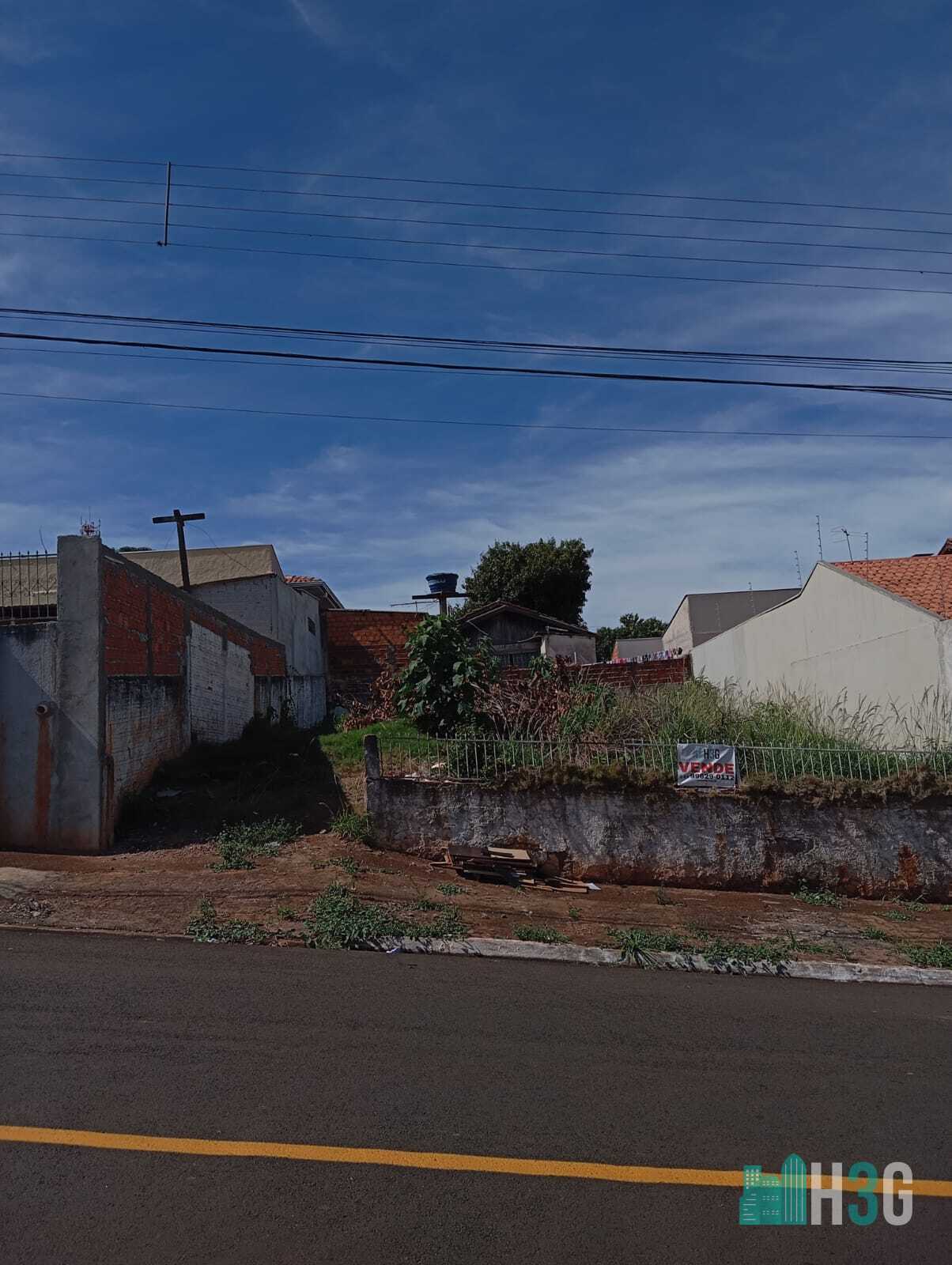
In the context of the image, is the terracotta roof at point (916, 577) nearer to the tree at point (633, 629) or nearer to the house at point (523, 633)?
the house at point (523, 633)

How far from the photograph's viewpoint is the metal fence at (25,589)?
11.4 m

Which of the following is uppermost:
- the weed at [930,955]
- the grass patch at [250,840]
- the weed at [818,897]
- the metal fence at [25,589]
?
the metal fence at [25,589]

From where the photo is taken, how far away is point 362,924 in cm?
814

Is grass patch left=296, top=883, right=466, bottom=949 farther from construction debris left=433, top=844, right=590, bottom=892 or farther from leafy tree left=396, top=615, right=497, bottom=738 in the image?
leafy tree left=396, top=615, right=497, bottom=738

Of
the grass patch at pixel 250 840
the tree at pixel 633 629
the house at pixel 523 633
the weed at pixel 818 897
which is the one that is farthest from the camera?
the tree at pixel 633 629

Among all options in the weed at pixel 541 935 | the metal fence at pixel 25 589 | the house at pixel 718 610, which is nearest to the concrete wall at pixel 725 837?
the weed at pixel 541 935

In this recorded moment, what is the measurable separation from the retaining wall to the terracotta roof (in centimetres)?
411

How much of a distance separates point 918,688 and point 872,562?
4.38 meters

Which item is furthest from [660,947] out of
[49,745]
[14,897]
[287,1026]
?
[49,745]

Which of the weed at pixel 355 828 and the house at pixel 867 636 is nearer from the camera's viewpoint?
the weed at pixel 355 828

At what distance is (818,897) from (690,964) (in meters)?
3.32

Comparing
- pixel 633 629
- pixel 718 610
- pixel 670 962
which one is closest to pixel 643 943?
pixel 670 962

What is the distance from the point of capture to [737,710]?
42.5 ft

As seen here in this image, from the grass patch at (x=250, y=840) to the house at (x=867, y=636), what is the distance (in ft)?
27.4
